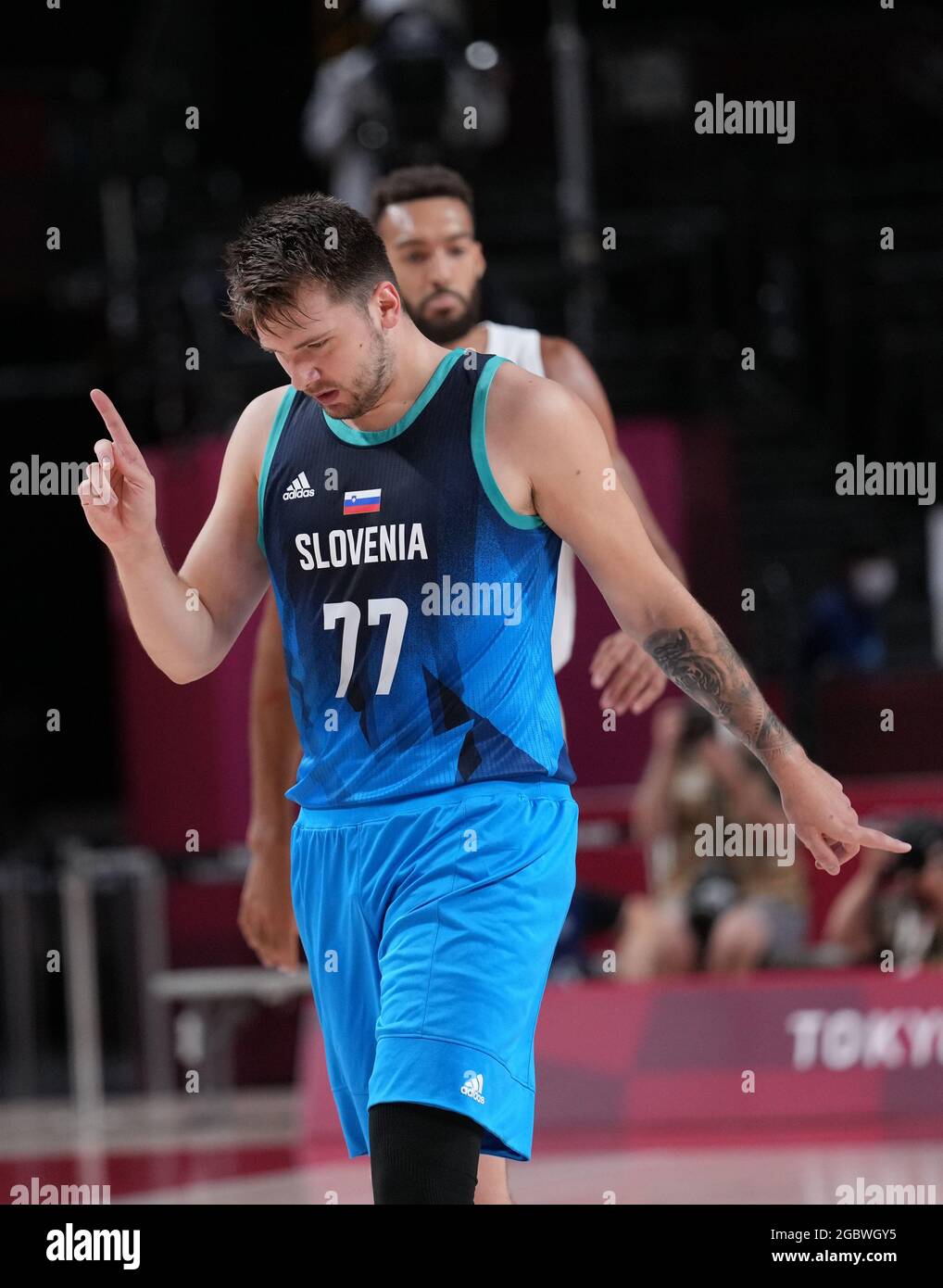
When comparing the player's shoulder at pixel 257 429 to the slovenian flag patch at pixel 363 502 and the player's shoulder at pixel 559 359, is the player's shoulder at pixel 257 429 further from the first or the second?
the player's shoulder at pixel 559 359

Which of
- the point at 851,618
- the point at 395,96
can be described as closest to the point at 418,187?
the point at 395,96

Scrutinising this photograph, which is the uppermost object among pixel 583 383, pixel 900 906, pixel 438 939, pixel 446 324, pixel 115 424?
pixel 446 324

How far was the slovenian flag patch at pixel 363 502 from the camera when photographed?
12.4 ft

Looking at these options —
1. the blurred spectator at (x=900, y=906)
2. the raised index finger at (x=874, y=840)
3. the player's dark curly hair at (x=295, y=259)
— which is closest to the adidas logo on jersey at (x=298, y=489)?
the player's dark curly hair at (x=295, y=259)

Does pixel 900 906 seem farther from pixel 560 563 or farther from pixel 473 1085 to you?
pixel 473 1085

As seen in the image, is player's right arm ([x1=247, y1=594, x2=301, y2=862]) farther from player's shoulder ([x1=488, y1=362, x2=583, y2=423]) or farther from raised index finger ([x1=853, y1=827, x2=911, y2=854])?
raised index finger ([x1=853, y1=827, x2=911, y2=854])

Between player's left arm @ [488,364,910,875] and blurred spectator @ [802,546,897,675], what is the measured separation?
22.8 feet

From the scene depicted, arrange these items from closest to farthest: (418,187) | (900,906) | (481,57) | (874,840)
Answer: (874,840) < (418,187) < (900,906) < (481,57)

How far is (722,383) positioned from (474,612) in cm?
891

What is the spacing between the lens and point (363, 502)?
3.78 m

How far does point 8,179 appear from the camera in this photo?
1455cm

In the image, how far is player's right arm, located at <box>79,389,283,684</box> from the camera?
3.71 m

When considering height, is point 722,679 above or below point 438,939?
above

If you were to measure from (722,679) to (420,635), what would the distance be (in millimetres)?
587
